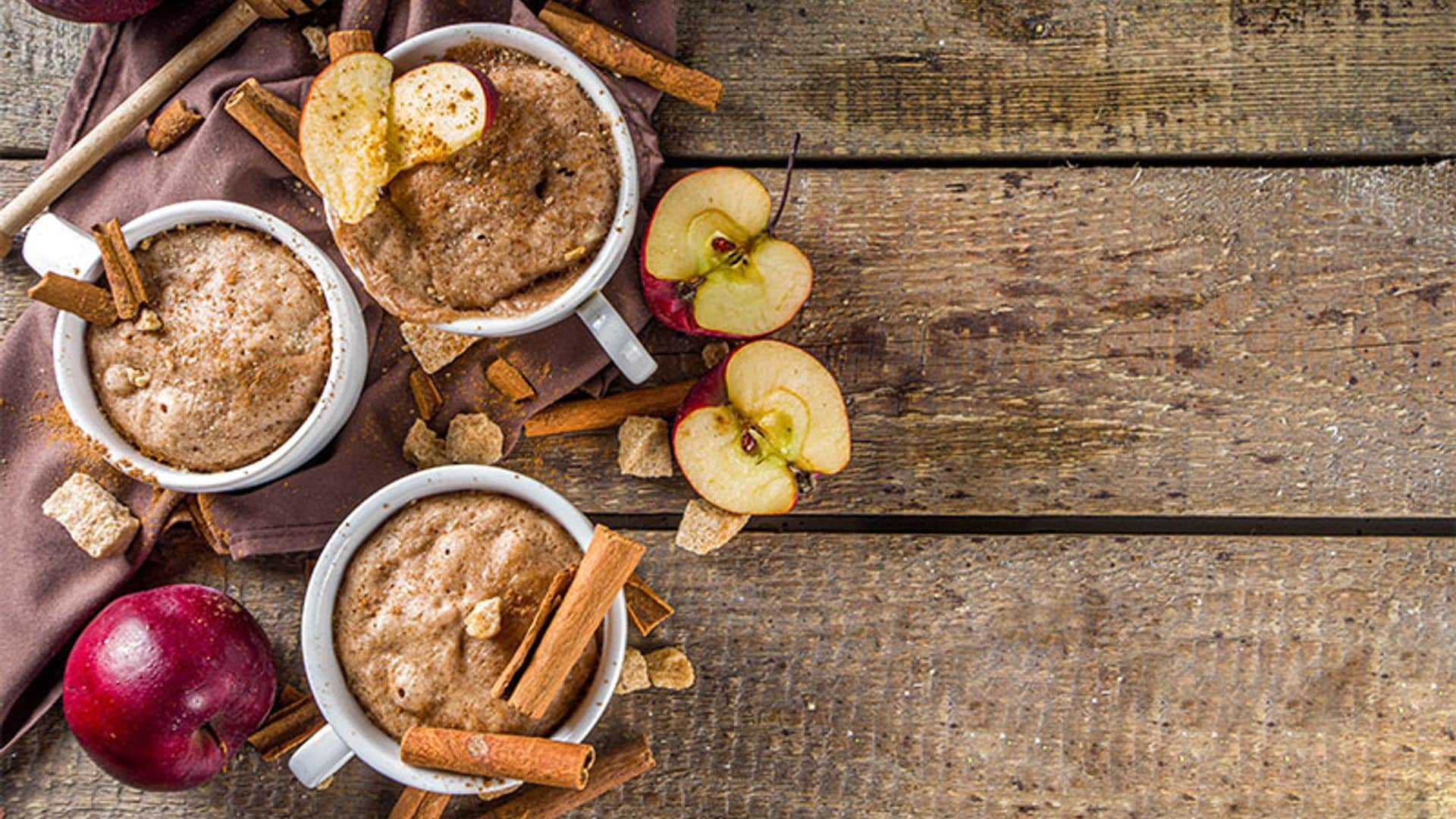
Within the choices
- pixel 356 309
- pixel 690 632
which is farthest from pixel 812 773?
pixel 356 309

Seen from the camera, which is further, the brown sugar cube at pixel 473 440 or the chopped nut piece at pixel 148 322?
the brown sugar cube at pixel 473 440

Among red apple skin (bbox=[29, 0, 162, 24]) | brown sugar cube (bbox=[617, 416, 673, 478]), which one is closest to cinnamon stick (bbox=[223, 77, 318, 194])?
red apple skin (bbox=[29, 0, 162, 24])

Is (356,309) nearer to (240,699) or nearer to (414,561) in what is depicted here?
(414,561)

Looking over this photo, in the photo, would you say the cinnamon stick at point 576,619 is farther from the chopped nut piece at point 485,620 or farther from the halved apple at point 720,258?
the halved apple at point 720,258

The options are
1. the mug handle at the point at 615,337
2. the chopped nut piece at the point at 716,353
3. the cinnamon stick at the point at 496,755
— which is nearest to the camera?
the cinnamon stick at the point at 496,755

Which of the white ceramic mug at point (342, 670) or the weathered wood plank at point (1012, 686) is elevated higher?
the white ceramic mug at point (342, 670)

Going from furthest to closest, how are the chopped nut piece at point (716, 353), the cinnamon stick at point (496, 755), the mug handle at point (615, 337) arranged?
the chopped nut piece at point (716, 353) < the mug handle at point (615, 337) < the cinnamon stick at point (496, 755)

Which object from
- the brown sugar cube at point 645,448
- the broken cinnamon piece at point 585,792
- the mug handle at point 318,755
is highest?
the brown sugar cube at point 645,448

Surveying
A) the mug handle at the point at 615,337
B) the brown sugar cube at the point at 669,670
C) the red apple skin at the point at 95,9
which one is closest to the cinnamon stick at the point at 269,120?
the red apple skin at the point at 95,9
